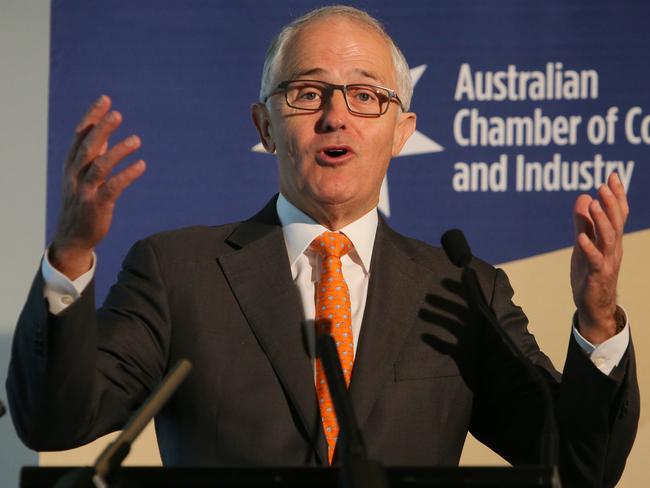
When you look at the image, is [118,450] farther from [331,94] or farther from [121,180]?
[331,94]

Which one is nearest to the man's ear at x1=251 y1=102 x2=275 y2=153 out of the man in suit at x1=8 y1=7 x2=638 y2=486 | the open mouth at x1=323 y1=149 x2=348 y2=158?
the man in suit at x1=8 y1=7 x2=638 y2=486

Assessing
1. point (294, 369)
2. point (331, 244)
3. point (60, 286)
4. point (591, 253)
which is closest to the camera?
point (60, 286)

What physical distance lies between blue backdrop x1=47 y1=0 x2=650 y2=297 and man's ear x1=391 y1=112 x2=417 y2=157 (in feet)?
2.09

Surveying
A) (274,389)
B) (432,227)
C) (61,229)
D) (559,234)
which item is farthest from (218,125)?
(61,229)

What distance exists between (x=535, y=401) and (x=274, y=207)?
739mm

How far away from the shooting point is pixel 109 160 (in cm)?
149

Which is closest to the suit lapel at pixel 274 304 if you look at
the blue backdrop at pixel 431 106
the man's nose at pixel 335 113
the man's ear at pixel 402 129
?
the man's nose at pixel 335 113

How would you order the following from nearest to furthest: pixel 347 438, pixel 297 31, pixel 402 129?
pixel 347 438 → pixel 297 31 → pixel 402 129

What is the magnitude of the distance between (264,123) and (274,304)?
0.52 m

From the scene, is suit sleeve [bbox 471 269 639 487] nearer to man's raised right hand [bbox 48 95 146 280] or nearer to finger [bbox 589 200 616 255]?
finger [bbox 589 200 616 255]

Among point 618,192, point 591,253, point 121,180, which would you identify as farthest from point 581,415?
point 121,180

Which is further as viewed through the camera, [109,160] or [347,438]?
[109,160]

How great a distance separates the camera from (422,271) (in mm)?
2283

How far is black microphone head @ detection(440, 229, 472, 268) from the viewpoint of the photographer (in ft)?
5.72
